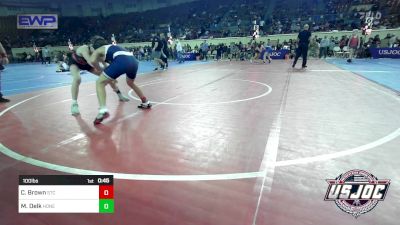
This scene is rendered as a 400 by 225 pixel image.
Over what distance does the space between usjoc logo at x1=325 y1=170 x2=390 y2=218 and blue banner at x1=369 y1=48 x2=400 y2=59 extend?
650 inches

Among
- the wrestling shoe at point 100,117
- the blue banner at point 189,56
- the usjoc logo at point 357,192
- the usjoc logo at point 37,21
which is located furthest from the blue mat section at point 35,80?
the usjoc logo at point 37,21

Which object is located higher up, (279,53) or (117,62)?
(279,53)

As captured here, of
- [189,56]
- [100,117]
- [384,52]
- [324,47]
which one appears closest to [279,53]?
[324,47]

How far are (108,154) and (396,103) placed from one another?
5.29m

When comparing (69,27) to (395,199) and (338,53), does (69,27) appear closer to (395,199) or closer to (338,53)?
(338,53)

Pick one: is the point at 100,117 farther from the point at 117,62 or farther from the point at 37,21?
the point at 37,21

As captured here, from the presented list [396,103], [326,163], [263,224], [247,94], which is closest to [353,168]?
[326,163]

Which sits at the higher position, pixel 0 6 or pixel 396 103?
pixel 0 6

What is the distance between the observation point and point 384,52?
16.0m

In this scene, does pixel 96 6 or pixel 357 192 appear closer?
pixel 357 192

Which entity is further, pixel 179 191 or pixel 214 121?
pixel 214 121

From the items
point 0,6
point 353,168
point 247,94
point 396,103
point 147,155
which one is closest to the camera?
point 353,168

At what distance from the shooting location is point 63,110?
585cm
